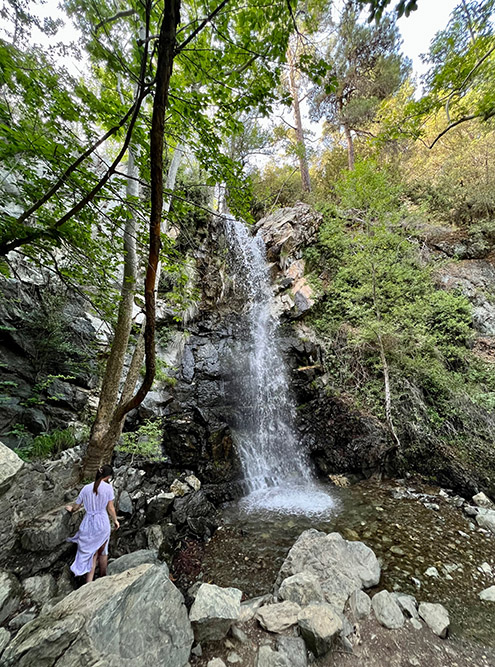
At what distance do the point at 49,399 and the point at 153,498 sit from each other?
310 centimetres

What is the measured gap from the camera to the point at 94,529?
262 cm

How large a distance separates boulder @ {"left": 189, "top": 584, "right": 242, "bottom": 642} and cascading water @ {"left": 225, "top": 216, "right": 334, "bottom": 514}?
2.60m

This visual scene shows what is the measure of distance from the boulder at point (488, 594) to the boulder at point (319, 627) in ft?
6.07

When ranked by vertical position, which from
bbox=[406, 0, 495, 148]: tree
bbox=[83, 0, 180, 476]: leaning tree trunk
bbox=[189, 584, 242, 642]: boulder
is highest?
bbox=[406, 0, 495, 148]: tree

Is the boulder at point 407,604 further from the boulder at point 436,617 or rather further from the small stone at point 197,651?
the small stone at point 197,651

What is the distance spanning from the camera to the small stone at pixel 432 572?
2932 mm

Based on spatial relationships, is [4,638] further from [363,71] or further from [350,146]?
[363,71]

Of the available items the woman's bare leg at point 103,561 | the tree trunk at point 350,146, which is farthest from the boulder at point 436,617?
the tree trunk at point 350,146

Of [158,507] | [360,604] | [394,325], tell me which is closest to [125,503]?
[158,507]

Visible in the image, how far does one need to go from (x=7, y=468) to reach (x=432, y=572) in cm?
506

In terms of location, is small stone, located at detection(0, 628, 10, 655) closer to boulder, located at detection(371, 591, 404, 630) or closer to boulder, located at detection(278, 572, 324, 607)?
boulder, located at detection(278, 572, 324, 607)

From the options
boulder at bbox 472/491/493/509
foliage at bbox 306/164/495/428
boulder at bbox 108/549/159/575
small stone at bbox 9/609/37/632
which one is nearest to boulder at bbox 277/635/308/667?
boulder at bbox 108/549/159/575

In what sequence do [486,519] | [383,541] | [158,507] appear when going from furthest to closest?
[158,507], [486,519], [383,541]

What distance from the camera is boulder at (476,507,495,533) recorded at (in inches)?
145
